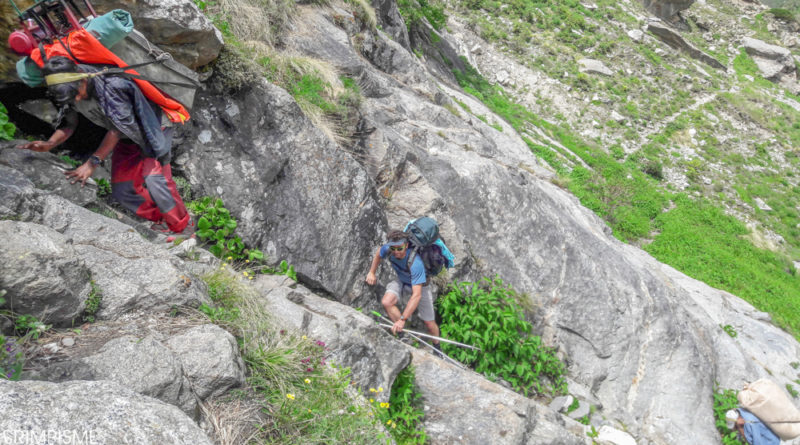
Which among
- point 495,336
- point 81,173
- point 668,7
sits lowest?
point 495,336

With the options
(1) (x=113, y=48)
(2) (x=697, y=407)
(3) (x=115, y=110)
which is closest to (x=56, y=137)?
(3) (x=115, y=110)

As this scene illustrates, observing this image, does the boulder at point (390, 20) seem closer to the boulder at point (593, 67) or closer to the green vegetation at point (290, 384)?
the green vegetation at point (290, 384)

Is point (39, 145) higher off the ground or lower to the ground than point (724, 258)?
higher

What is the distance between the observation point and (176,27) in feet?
17.6

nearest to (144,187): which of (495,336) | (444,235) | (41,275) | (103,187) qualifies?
(103,187)

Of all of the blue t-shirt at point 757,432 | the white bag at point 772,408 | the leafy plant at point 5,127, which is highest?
the leafy plant at point 5,127

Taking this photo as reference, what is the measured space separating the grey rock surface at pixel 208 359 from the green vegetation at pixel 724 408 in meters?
8.56

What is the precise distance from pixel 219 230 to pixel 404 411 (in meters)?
3.14

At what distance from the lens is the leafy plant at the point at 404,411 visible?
416 cm

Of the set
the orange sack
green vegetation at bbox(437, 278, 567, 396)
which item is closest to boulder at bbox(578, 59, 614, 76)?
green vegetation at bbox(437, 278, 567, 396)

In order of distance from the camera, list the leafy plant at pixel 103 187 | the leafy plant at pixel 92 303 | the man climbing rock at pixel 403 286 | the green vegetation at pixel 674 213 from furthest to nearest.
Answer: the green vegetation at pixel 674 213, the man climbing rock at pixel 403 286, the leafy plant at pixel 103 187, the leafy plant at pixel 92 303

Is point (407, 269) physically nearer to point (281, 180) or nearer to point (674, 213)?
point (281, 180)

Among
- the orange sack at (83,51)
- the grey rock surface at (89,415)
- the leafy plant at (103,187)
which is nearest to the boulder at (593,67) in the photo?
the orange sack at (83,51)

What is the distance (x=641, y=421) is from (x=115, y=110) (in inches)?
368
